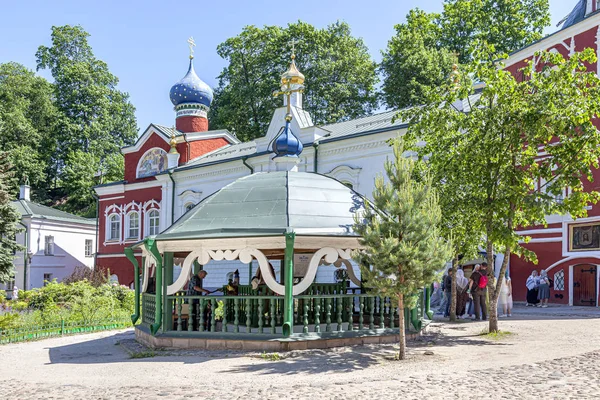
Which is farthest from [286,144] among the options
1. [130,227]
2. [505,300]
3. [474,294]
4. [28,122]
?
[28,122]

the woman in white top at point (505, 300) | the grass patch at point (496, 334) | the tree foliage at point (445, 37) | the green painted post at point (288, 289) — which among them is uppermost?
Answer: the tree foliage at point (445, 37)

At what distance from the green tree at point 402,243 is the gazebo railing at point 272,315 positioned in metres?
1.04

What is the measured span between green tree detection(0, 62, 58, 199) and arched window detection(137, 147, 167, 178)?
1576 centimetres

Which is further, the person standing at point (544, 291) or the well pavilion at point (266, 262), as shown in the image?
the person standing at point (544, 291)

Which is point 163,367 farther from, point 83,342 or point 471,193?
point 471,193

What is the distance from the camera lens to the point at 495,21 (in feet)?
121

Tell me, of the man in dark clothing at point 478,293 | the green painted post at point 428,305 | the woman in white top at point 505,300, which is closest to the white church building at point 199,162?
the woman in white top at point 505,300

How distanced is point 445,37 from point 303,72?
9.11m

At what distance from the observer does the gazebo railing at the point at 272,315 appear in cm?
985

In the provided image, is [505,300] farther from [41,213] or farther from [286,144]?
[41,213]

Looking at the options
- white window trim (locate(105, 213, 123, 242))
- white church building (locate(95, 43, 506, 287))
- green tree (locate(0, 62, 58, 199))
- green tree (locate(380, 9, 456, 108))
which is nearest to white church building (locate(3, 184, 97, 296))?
white window trim (locate(105, 213, 123, 242))

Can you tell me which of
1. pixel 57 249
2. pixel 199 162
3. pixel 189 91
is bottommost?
pixel 57 249

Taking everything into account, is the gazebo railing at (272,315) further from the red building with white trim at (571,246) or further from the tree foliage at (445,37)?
the tree foliage at (445,37)

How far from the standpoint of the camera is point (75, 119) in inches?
1917
